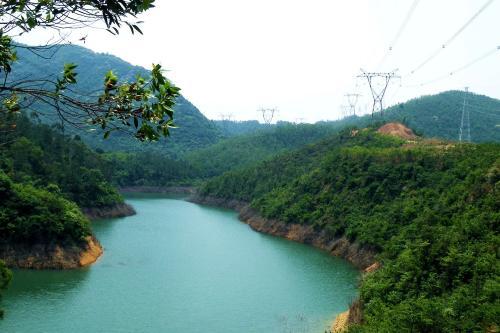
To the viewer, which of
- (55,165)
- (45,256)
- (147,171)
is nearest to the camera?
(45,256)

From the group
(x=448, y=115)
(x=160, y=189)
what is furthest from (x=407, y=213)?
(x=448, y=115)

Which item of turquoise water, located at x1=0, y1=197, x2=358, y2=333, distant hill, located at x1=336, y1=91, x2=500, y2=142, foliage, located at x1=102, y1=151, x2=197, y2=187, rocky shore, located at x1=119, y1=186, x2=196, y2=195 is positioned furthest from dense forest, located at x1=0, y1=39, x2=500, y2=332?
turquoise water, located at x1=0, y1=197, x2=358, y2=333

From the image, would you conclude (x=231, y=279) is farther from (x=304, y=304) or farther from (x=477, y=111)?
(x=477, y=111)

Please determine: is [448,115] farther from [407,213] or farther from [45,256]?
[45,256]

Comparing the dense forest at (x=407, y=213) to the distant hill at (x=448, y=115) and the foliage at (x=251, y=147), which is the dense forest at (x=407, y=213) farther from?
the distant hill at (x=448, y=115)

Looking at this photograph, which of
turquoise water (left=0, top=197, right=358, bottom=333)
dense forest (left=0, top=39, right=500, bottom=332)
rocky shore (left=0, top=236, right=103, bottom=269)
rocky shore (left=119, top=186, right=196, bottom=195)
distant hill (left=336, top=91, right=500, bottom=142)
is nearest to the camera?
dense forest (left=0, top=39, right=500, bottom=332)

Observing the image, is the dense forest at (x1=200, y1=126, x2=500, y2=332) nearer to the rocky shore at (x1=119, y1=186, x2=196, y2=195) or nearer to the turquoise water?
the turquoise water

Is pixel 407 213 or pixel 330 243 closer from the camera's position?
pixel 407 213
